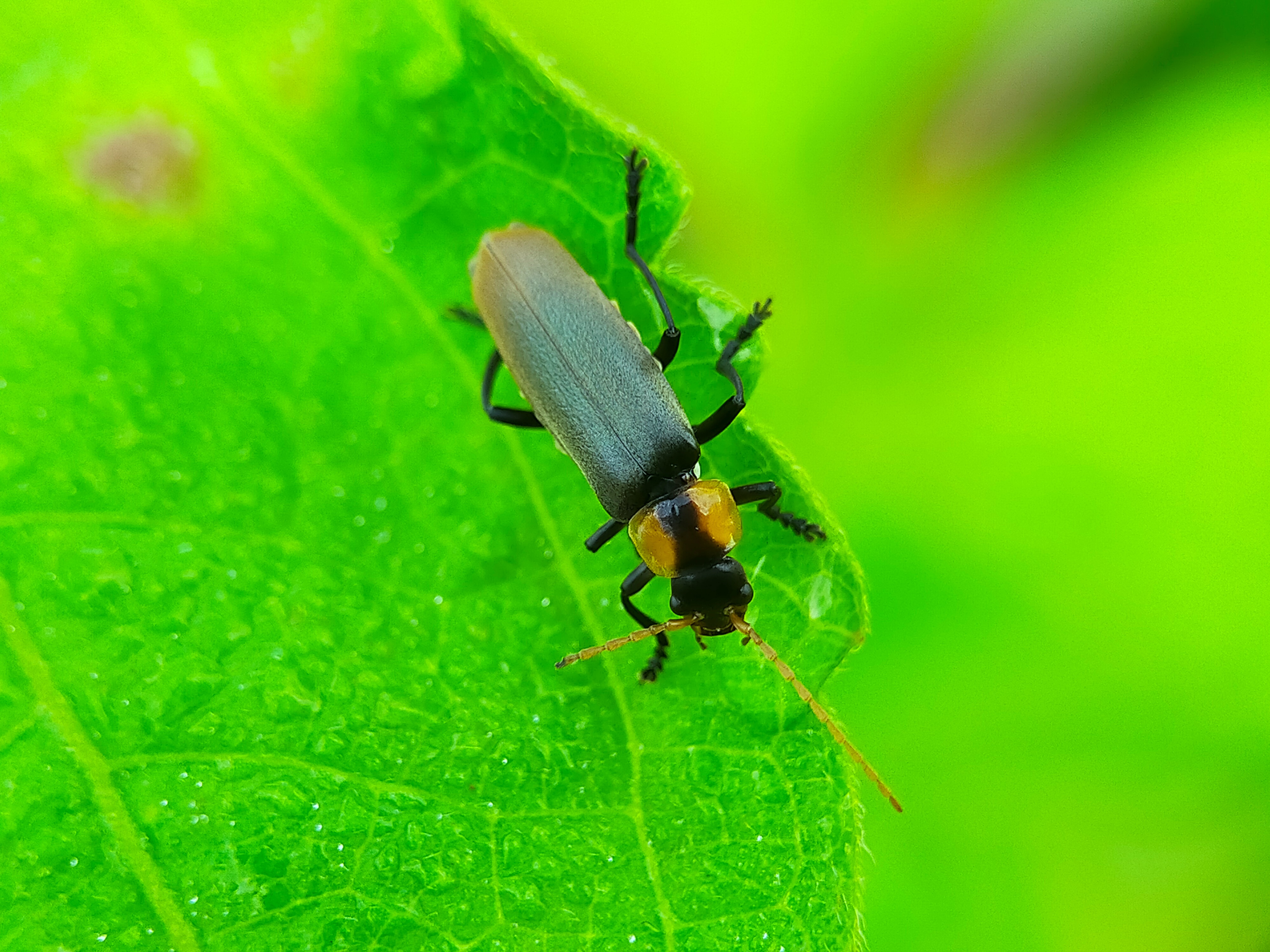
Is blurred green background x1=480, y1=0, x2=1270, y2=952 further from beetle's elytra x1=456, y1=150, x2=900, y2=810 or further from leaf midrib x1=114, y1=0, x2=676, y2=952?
leaf midrib x1=114, y1=0, x2=676, y2=952

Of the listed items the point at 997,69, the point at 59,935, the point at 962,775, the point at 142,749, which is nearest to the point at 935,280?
the point at 997,69

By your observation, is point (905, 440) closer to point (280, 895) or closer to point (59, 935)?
point (280, 895)

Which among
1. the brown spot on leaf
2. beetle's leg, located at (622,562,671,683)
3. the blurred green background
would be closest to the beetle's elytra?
beetle's leg, located at (622,562,671,683)

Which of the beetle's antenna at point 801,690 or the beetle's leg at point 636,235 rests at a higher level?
the beetle's leg at point 636,235

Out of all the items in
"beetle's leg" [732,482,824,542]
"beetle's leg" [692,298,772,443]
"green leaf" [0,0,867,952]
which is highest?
"beetle's leg" [692,298,772,443]

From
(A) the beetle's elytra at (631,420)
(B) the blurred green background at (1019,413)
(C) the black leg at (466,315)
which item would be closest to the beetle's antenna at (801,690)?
(A) the beetle's elytra at (631,420)

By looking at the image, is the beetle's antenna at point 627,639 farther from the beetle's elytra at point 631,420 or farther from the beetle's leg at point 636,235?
the beetle's leg at point 636,235

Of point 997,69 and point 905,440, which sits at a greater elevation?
point 997,69
